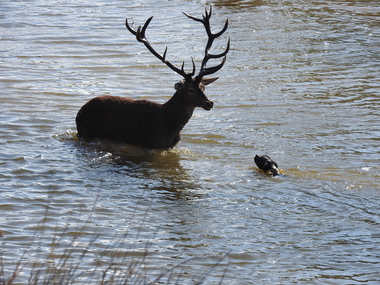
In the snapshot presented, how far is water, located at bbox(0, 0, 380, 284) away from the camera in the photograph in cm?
621

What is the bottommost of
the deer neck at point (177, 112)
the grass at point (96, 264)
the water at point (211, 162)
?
the water at point (211, 162)

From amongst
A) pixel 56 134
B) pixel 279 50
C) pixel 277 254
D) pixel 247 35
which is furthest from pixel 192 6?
pixel 277 254

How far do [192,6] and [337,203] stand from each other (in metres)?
17.7

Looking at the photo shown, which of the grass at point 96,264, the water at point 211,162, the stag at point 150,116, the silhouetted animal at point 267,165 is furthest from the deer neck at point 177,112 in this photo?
the grass at point 96,264

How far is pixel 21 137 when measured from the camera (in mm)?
10359

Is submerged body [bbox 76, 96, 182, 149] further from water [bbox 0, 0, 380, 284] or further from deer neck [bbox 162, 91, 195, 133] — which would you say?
water [bbox 0, 0, 380, 284]

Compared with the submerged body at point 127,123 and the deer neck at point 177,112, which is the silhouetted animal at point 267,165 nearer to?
the deer neck at point 177,112

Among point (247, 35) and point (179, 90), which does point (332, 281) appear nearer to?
point (179, 90)

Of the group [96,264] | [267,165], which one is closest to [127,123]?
[267,165]

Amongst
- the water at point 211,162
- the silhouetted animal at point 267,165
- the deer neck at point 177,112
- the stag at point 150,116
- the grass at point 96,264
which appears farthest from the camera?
the deer neck at point 177,112

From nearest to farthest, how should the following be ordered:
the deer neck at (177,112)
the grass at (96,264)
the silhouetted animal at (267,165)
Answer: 1. the grass at (96,264)
2. the silhouetted animal at (267,165)
3. the deer neck at (177,112)

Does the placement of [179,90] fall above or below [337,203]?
above

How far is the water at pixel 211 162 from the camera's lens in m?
6.21

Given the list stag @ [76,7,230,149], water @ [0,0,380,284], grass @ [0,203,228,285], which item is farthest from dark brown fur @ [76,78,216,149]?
grass @ [0,203,228,285]
